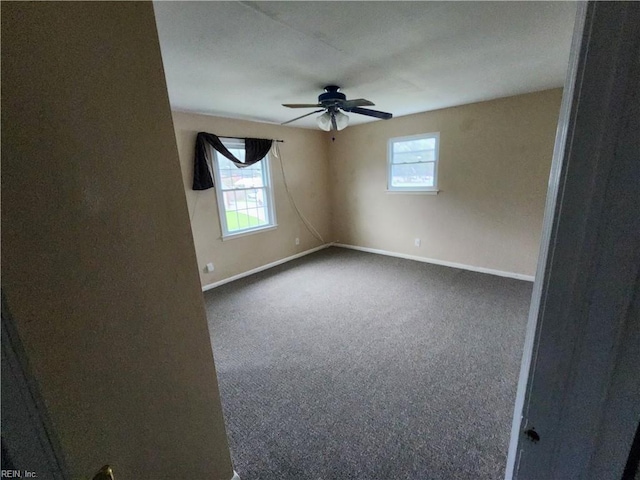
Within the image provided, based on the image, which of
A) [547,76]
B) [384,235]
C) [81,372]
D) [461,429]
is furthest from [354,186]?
[81,372]

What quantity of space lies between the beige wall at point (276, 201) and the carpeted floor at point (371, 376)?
66 centimetres

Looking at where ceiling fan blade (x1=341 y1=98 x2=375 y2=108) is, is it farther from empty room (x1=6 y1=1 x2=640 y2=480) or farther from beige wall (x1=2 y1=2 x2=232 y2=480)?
beige wall (x1=2 y1=2 x2=232 y2=480)

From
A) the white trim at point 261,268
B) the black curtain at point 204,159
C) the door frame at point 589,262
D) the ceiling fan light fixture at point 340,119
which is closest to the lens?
the door frame at point 589,262

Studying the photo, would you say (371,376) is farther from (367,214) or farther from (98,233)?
(367,214)

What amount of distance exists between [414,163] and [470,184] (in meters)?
0.88

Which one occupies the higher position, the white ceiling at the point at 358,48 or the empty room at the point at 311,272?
the white ceiling at the point at 358,48

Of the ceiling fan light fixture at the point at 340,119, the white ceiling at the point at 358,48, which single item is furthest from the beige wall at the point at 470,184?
the ceiling fan light fixture at the point at 340,119

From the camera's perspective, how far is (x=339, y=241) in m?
5.58

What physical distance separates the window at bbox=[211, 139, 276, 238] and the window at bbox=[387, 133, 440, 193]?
6.67 ft

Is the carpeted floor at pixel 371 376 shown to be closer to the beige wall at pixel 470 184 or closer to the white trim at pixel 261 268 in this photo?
the white trim at pixel 261 268

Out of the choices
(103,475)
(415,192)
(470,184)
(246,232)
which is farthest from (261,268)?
(103,475)

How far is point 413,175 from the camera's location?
4.32m

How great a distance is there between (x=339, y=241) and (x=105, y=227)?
4929mm

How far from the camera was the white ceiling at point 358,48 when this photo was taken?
1.48 meters
